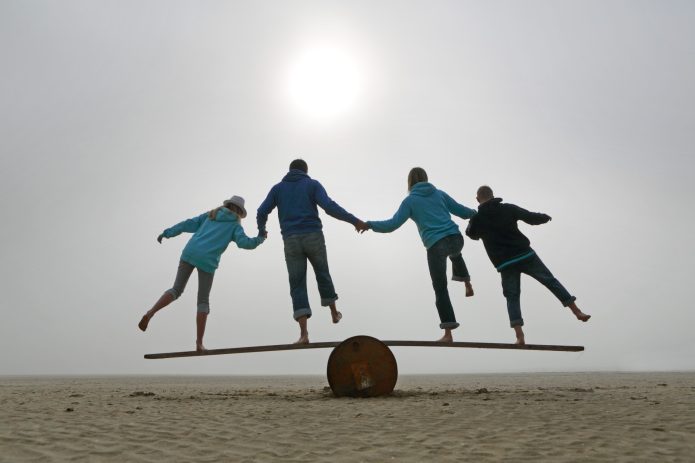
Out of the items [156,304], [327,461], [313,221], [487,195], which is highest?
[487,195]

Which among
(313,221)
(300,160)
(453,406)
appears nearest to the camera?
(453,406)

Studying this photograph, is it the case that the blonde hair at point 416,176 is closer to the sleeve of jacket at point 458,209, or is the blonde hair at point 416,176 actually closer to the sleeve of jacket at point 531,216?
the sleeve of jacket at point 458,209

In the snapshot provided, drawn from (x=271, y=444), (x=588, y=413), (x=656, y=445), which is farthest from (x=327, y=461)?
(x=588, y=413)

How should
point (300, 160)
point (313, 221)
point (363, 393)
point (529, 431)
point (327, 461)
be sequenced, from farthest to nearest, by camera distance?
point (300, 160), point (313, 221), point (363, 393), point (529, 431), point (327, 461)

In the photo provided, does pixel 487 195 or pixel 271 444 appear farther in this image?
pixel 487 195

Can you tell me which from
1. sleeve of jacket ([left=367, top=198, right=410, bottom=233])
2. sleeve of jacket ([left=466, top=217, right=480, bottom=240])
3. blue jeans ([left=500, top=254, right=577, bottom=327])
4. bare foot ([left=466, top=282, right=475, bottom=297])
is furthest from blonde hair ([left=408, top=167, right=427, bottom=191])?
blue jeans ([left=500, top=254, right=577, bottom=327])

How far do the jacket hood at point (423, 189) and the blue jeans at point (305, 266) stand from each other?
172cm

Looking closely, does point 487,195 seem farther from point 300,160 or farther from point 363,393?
point 363,393

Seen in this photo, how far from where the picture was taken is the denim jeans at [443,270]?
24.6ft

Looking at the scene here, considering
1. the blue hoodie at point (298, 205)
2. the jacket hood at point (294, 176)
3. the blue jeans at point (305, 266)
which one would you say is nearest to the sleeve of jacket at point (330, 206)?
the blue hoodie at point (298, 205)

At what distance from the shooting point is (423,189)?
802 cm

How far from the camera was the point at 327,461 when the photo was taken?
3.40m

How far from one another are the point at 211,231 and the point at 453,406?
4.93 meters

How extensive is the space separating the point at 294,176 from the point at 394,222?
1.80 meters
